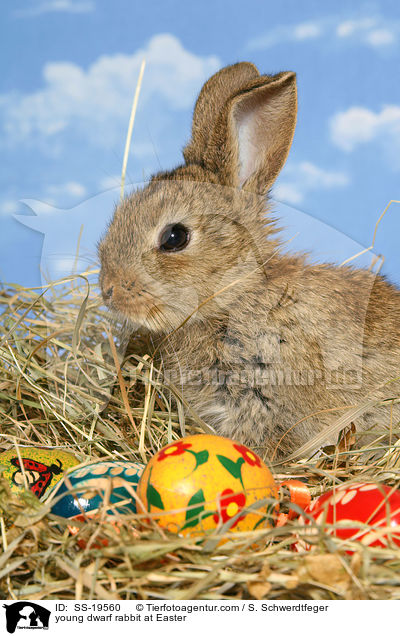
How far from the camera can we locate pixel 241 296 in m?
3.06

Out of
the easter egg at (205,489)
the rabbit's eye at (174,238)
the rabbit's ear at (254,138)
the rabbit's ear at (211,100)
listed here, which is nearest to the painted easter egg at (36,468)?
the easter egg at (205,489)

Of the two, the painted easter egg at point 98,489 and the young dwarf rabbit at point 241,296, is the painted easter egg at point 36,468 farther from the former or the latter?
the young dwarf rabbit at point 241,296

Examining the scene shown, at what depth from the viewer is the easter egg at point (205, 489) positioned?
2.23 meters

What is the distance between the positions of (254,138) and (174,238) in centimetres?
71

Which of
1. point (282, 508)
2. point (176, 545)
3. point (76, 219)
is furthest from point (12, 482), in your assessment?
point (76, 219)

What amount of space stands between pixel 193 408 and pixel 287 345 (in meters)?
0.63

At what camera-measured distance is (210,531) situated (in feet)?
7.17

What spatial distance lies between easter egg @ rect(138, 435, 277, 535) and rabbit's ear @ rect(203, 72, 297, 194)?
57.9 inches

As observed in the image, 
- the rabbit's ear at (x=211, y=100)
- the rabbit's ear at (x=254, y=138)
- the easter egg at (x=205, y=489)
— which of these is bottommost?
the easter egg at (x=205, y=489)

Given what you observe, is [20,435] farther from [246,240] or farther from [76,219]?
[246,240]

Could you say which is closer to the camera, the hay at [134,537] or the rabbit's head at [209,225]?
the hay at [134,537]

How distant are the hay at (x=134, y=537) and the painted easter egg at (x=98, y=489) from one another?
0.09 metres
